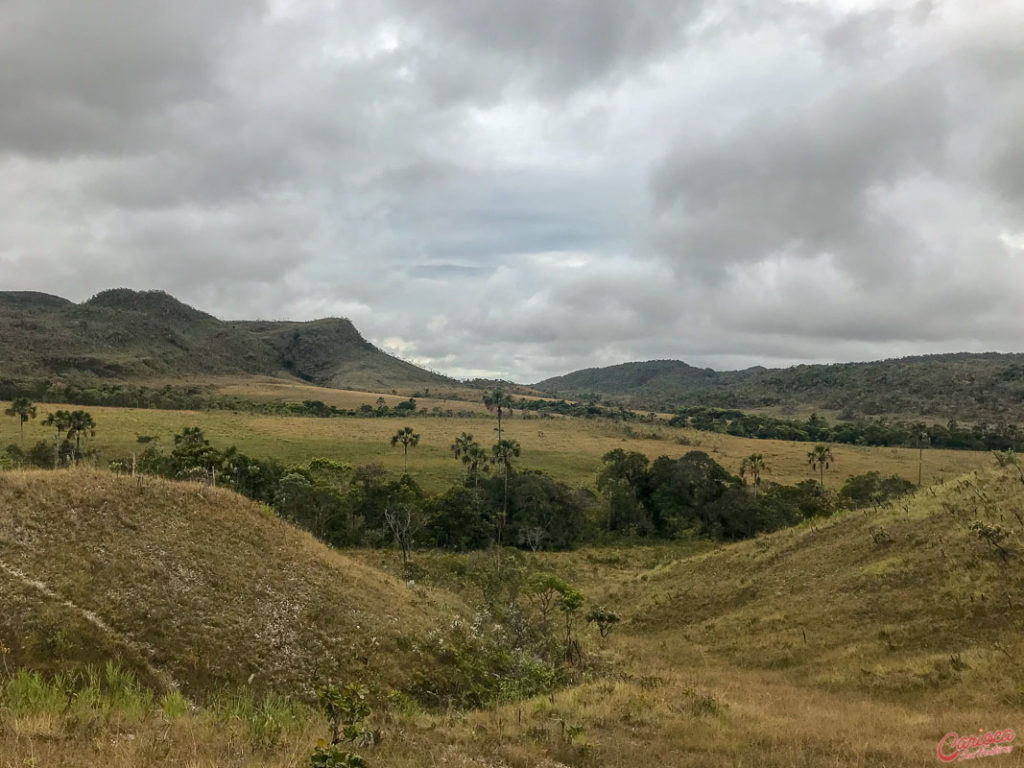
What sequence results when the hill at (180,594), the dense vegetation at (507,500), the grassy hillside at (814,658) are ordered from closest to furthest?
the grassy hillside at (814,658)
the hill at (180,594)
the dense vegetation at (507,500)

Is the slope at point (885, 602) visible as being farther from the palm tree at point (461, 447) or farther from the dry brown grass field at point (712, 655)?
the palm tree at point (461, 447)

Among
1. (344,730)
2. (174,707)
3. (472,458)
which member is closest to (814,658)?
(344,730)

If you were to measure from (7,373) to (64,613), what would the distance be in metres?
215

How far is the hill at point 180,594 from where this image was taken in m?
13.8

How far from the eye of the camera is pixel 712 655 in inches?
849

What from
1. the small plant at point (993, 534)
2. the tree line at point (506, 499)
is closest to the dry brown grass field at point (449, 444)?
the tree line at point (506, 499)

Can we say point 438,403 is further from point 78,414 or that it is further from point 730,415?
point 78,414

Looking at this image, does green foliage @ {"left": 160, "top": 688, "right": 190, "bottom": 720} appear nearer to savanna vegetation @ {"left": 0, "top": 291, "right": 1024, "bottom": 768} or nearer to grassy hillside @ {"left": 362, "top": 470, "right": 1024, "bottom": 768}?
savanna vegetation @ {"left": 0, "top": 291, "right": 1024, "bottom": 768}

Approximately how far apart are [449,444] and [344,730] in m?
97.0

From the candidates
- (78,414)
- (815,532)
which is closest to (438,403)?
(78,414)

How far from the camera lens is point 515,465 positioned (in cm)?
8569

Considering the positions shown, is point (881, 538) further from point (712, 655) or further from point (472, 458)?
point (472, 458)

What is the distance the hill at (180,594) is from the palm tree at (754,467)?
6054 centimetres

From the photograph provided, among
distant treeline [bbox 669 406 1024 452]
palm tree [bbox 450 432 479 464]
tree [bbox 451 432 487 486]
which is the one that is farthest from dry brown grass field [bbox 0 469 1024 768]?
distant treeline [bbox 669 406 1024 452]
